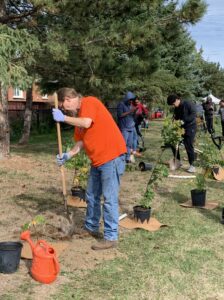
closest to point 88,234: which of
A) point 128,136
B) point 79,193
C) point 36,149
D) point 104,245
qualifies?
point 104,245

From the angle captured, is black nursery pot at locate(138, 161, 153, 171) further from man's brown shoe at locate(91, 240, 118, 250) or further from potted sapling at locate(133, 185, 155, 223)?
man's brown shoe at locate(91, 240, 118, 250)

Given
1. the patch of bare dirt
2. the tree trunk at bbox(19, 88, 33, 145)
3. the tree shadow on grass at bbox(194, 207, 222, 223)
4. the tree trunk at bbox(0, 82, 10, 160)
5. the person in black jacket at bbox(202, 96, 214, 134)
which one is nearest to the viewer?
the patch of bare dirt

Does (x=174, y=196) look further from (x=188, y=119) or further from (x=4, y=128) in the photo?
(x=4, y=128)

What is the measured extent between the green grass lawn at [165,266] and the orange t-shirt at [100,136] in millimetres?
1087

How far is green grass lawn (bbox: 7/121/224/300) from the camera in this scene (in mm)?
4230

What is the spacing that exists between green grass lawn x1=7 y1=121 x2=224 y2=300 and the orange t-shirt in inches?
42.8

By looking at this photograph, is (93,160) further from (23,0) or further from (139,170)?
(23,0)

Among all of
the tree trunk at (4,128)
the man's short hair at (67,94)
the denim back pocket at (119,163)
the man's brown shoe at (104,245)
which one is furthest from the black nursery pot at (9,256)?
the tree trunk at (4,128)

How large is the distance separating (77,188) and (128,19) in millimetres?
5109

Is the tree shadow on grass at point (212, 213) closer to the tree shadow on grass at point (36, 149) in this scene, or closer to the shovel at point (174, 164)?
the shovel at point (174, 164)

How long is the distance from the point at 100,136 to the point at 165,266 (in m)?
1.53

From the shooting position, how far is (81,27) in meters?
10.6

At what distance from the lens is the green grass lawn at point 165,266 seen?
13.9 feet

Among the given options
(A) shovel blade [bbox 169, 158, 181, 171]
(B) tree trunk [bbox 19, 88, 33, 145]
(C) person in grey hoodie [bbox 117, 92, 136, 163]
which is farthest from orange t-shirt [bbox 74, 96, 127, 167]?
(B) tree trunk [bbox 19, 88, 33, 145]
